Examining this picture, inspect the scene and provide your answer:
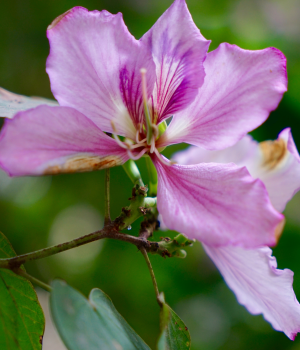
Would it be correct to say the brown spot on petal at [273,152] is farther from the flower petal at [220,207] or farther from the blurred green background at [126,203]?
the blurred green background at [126,203]

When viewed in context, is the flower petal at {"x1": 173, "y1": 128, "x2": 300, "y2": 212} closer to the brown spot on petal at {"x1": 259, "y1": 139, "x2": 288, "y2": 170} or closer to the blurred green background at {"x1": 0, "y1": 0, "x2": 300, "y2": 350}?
the brown spot on petal at {"x1": 259, "y1": 139, "x2": 288, "y2": 170}

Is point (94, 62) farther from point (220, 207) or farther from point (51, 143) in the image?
point (220, 207)

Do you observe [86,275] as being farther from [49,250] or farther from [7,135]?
[7,135]

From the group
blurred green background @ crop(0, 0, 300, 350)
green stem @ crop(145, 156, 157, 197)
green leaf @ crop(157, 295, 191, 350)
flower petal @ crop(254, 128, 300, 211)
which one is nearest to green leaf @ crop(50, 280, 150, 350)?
green leaf @ crop(157, 295, 191, 350)

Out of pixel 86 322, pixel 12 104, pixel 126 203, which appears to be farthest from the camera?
pixel 126 203

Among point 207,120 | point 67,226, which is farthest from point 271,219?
point 67,226

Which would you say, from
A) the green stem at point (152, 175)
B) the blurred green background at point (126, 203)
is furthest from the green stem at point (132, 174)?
the blurred green background at point (126, 203)

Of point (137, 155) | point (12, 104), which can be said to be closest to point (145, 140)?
point (137, 155)
